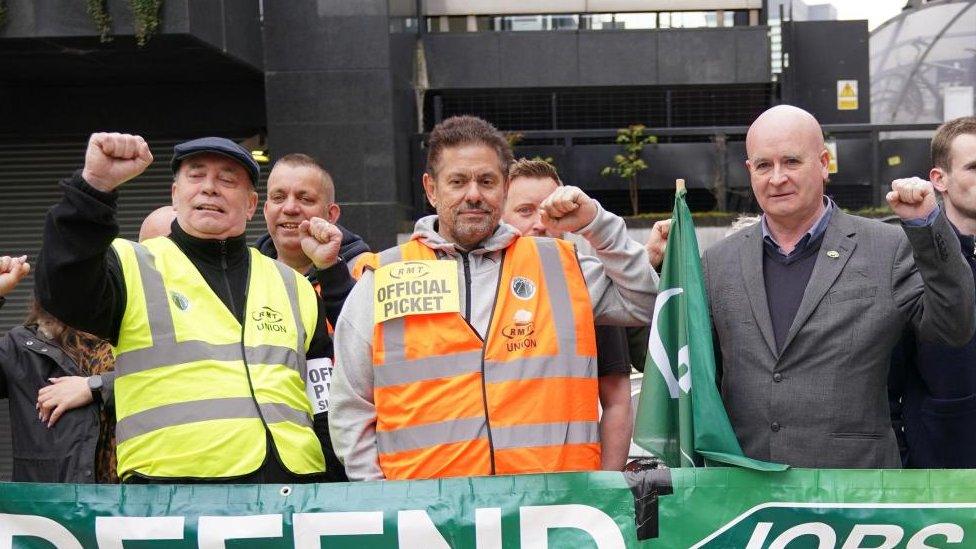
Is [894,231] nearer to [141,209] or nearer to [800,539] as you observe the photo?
[800,539]

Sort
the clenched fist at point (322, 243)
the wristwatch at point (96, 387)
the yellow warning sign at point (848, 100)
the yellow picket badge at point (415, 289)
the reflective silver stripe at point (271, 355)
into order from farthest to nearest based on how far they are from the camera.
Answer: the yellow warning sign at point (848, 100) → the wristwatch at point (96, 387) → the clenched fist at point (322, 243) → the reflective silver stripe at point (271, 355) → the yellow picket badge at point (415, 289)

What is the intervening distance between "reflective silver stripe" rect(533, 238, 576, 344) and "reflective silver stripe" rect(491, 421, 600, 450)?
25 cm

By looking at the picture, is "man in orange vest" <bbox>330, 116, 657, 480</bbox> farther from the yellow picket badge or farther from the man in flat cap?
the man in flat cap

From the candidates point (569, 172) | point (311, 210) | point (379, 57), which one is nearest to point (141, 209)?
point (379, 57)

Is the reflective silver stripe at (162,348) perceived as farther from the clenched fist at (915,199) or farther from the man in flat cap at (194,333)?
the clenched fist at (915,199)

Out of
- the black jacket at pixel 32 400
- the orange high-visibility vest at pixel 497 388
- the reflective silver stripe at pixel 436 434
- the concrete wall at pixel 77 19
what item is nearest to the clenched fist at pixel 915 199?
the orange high-visibility vest at pixel 497 388

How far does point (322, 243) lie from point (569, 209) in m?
1.22

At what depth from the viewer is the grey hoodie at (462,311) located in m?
3.44

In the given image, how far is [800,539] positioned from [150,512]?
1.98 meters

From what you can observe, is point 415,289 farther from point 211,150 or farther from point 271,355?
point 211,150

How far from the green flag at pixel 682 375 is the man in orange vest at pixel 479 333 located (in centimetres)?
12

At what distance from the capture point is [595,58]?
1379 cm

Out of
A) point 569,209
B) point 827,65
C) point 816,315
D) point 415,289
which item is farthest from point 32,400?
point 827,65

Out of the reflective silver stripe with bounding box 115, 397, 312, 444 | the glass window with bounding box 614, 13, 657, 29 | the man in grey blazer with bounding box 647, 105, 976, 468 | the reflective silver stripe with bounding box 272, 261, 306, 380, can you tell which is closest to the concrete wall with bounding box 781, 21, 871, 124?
the glass window with bounding box 614, 13, 657, 29
